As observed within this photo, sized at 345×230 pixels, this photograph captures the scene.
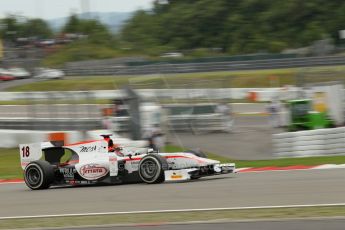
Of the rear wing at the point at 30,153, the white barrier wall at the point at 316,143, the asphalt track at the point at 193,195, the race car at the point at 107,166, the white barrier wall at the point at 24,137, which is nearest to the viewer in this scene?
the asphalt track at the point at 193,195

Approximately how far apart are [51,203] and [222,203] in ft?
8.78

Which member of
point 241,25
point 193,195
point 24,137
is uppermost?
point 241,25

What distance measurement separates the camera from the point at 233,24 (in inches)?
2393

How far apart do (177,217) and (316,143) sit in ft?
31.3

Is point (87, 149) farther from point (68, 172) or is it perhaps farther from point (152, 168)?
point (152, 168)

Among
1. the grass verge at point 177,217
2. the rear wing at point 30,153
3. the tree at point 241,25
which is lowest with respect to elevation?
the grass verge at point 177,217

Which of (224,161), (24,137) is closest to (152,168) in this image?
(224,161)

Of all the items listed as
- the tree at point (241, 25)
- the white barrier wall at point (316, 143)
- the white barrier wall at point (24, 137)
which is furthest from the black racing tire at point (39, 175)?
the tree at point (241, 25)

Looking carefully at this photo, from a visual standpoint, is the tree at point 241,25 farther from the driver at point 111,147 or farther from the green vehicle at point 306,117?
the driver at point 111,147

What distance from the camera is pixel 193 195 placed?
945 cm

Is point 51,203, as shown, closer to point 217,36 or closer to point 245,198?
point 245,198

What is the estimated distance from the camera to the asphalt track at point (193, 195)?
861cm

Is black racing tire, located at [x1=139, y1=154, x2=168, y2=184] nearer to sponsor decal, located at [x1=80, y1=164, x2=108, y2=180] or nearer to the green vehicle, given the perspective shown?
sponsor decal, located at [x1=80, y1=164, x2=108, y2=180]

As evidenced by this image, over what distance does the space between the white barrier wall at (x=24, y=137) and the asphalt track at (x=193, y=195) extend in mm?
8412
